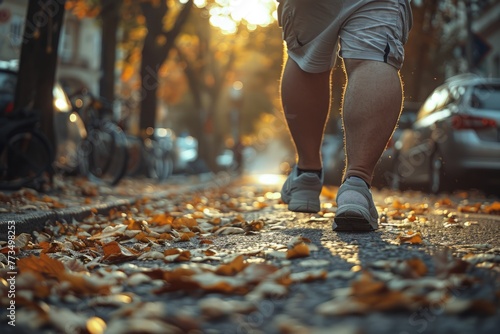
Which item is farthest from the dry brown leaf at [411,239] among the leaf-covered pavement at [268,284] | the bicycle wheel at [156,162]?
the bicycle wheel at [156,162]

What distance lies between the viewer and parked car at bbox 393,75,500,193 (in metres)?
9.55

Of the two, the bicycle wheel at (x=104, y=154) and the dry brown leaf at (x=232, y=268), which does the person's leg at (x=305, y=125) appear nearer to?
the dry brown leaf at (x=232, y=268)

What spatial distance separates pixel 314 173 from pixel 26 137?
412 cm

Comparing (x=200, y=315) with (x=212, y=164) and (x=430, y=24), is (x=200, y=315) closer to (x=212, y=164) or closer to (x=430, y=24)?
(x=430, y=24)

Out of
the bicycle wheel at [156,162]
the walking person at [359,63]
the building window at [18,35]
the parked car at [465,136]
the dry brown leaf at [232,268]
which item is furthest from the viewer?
the bicycle wheel at [156,162]

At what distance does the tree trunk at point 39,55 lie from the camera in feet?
26.2

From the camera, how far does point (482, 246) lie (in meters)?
3.17

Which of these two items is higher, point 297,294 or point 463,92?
point 463,92

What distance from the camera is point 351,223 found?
3.49 m

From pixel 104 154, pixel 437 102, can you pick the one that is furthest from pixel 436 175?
pixel 104 154

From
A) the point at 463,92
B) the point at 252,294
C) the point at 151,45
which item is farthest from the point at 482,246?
the point at 151,45

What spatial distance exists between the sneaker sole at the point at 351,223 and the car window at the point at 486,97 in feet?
21.7

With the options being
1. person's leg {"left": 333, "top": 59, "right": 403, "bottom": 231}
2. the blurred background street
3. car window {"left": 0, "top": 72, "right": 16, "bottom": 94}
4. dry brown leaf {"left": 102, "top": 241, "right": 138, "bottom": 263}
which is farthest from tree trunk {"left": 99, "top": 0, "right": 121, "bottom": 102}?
dry brown leaf {"left": 102, "top": 241, "right": 138, "bottom": 263}

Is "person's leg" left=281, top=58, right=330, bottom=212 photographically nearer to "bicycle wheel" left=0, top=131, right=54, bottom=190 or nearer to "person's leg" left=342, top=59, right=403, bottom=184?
"person's leg" left=342, top=59, right=403, bottom=184
